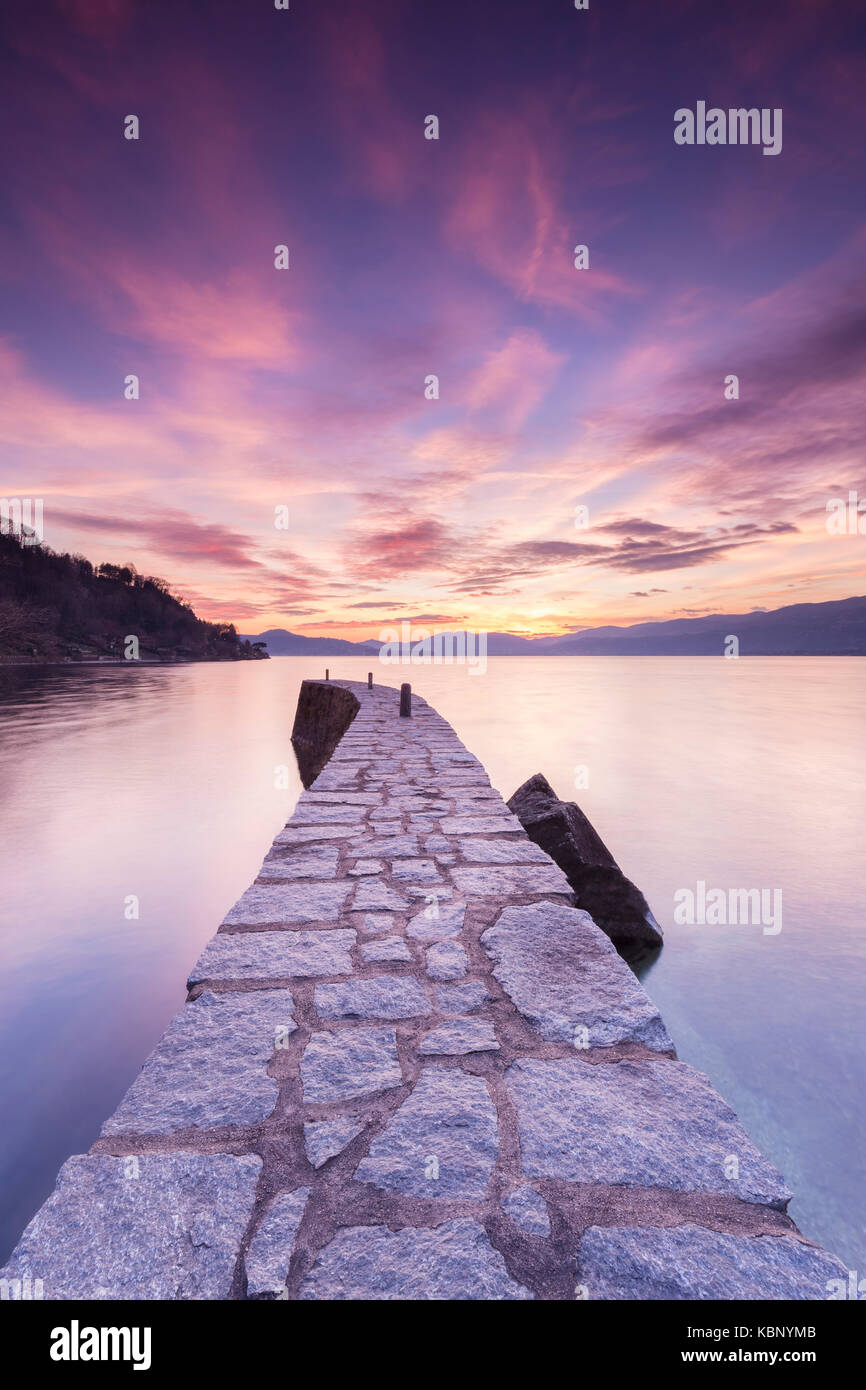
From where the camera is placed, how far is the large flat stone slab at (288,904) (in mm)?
3012

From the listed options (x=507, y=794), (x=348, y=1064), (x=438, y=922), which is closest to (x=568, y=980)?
(x=438, y=922)

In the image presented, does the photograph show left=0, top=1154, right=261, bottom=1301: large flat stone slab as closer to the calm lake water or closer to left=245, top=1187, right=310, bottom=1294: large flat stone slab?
left=245, top=1187, right=310, bottom=1294: large flat stone slab

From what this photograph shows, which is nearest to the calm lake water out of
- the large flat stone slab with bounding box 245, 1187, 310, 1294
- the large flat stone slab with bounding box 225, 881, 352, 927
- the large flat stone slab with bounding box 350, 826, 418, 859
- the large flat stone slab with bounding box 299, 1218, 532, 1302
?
the large flat stone slab with bounding box 225, 881, 352, 927

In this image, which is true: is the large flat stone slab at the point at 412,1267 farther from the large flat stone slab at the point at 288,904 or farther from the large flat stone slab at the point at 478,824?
the large flat stone slab at the point at 478,824

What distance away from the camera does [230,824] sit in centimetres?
1180

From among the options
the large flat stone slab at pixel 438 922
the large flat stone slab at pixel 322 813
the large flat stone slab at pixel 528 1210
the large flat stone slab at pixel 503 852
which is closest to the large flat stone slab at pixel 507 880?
the large flat stone slab at pixel 503 852

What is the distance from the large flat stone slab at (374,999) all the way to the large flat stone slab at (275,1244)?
776mm

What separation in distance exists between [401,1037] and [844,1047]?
5.15 meters

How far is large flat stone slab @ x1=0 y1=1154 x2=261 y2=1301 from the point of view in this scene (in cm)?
128

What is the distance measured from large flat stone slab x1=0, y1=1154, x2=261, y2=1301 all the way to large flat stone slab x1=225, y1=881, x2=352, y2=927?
4.61 feet

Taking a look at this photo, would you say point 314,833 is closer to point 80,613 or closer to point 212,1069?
point 212,1069

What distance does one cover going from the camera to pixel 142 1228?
1.39 metres
